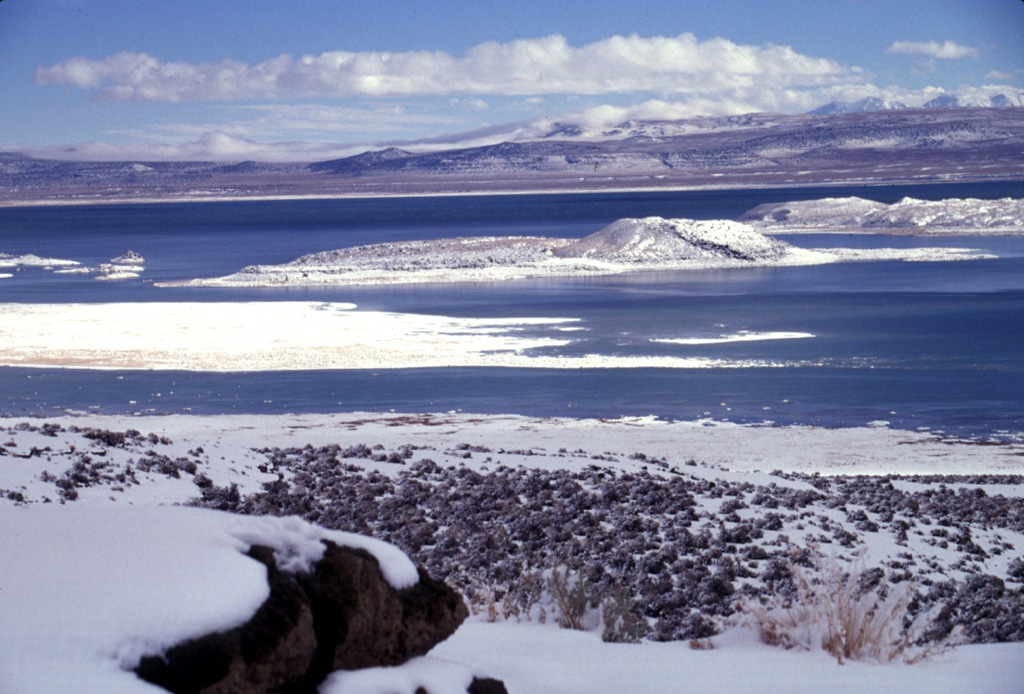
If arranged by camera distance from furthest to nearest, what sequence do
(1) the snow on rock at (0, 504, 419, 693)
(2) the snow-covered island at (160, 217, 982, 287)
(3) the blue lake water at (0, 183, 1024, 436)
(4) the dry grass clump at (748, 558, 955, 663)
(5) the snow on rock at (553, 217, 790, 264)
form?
(5) the snow on rock at (553, 217, 790, 264)
(2) the snow-covered island at (160, 217, 982, 287)
(3) the blue lake water at (0, 183, 1024, 436)
(4) the dry grass clump at (748, 558, 955, 663)
(1) the snow on rock at (0, 504, 419, 693)

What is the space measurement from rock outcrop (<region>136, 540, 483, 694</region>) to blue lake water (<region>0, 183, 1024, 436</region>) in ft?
59.1

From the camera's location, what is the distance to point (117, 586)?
399 centimetres

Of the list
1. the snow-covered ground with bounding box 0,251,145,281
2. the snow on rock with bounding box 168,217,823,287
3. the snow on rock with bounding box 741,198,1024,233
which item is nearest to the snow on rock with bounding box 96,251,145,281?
the snow-covered ground with bounding box 0,251,145,281

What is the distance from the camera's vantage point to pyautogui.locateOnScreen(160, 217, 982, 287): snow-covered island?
57438 mm

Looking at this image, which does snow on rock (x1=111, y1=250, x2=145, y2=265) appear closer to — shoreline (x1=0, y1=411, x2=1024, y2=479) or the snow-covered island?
the snow-covered island

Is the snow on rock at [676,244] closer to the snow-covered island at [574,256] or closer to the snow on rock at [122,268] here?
the snow-covered island at [574,256]

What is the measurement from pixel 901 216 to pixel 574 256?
3327 cm

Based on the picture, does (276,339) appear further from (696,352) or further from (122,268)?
(122,268)

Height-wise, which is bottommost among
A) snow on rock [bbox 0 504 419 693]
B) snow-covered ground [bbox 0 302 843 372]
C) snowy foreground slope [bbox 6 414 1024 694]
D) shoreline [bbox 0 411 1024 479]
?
shoreline [bbox 0 411 1024 479]

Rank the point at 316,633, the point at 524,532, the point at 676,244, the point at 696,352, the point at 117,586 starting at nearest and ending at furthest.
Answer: the point at 117,586 → the point at 316,633 → the point at 524,532 → the point at 696,352 → the point at 676,244

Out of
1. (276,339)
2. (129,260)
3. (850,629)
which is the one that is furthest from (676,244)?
(850,629)

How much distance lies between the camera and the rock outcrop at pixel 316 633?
383 cm

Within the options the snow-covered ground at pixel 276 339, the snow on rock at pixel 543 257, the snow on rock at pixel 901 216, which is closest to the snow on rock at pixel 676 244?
the snow on rock at pixel 543 257

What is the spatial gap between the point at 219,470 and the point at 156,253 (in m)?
65.5
